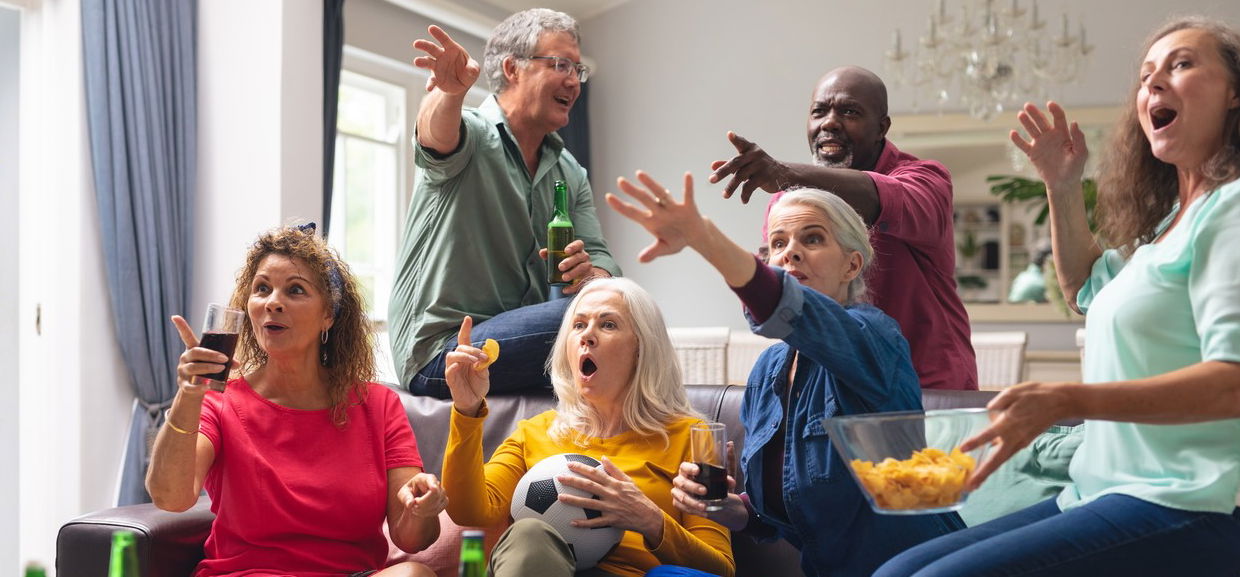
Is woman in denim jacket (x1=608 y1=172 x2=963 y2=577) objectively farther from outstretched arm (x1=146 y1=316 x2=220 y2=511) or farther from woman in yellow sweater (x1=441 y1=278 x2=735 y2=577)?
outstretched arm (x1=146 y1=316 x2=220 y2=511)

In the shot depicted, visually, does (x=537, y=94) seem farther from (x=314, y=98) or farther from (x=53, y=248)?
(x=53, y=248)

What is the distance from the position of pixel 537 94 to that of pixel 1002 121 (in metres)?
4.09

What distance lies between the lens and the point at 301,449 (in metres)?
2.36

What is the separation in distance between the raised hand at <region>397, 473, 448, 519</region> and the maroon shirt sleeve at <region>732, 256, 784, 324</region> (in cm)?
86

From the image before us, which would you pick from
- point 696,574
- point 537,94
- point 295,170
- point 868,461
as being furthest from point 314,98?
point 868,461

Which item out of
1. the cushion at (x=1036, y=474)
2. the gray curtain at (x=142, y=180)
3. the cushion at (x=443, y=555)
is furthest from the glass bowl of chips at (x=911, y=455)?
the gray curtain at (x=142, y=180)

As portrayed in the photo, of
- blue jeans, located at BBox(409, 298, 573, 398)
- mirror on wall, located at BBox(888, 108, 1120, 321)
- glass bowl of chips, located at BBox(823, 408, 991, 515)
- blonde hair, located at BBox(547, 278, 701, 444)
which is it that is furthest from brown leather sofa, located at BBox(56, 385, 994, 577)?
mirror on wall, located at BBox(888, 108, 1120, 321)

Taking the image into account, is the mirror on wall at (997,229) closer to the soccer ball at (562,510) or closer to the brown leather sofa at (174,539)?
the brown leather sofa at (174,539)

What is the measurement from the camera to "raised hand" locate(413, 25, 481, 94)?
8.59 ft

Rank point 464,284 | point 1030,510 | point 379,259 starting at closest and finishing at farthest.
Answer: point 1030,510
point 464,284
point 379,259

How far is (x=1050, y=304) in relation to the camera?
6199mm

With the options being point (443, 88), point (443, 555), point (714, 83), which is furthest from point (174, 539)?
point (714, 83)

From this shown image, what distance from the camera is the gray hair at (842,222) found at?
6.49 ft

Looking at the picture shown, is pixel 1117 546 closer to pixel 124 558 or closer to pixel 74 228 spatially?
pixel 124 558
